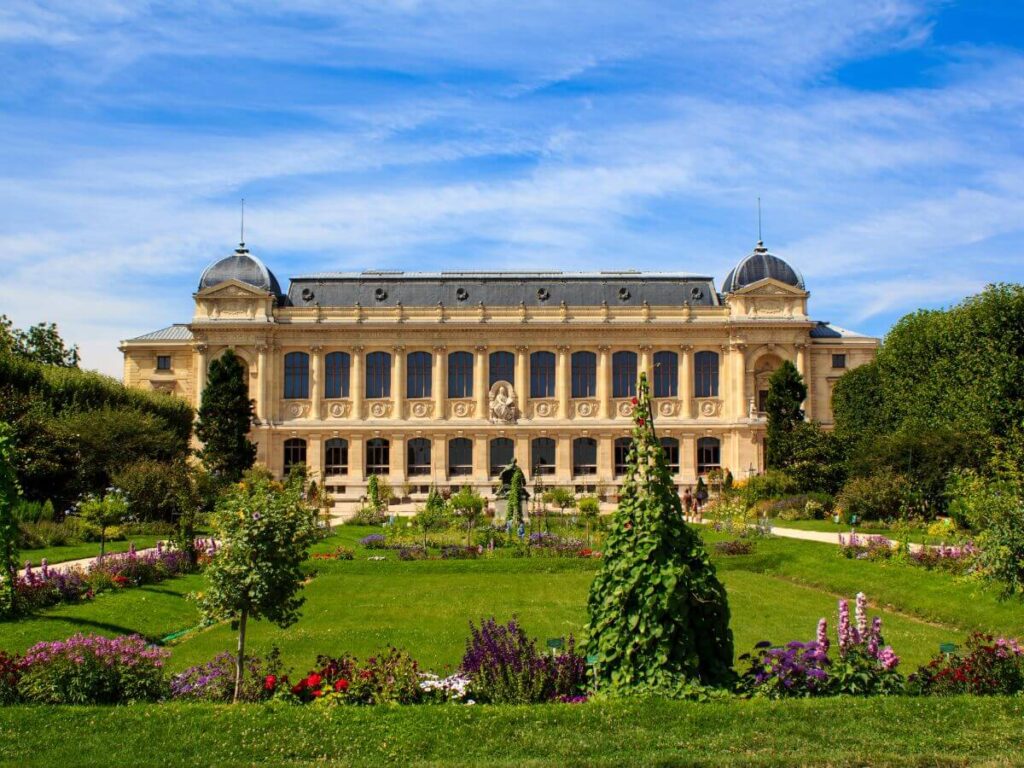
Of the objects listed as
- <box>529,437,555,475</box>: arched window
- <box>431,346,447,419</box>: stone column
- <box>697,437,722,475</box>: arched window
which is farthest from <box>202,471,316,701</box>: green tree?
<box>697,437,722,475</box>: arched window

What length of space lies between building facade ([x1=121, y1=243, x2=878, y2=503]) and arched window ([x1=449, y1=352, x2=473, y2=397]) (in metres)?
0.09

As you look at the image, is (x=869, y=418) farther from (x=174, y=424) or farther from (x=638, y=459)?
(x=638, y=459)

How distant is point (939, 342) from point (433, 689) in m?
36.7

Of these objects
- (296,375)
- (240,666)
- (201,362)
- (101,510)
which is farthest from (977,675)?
(201,362)

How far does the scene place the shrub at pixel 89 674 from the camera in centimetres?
1236

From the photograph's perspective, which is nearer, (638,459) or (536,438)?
(638,459)

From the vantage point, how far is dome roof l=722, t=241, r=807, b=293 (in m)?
62.9

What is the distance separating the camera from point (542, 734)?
10.9 meters

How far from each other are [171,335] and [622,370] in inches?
1159

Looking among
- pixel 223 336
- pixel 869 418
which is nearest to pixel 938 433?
pixel 869 418

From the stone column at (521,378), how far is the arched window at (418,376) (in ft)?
17.8

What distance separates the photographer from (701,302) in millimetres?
64062

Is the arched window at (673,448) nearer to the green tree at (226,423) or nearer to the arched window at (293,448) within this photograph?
the arched window at (293,448)

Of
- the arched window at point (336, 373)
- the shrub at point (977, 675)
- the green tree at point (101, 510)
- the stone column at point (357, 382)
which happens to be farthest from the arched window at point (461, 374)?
the shrub at point (977, 675)
